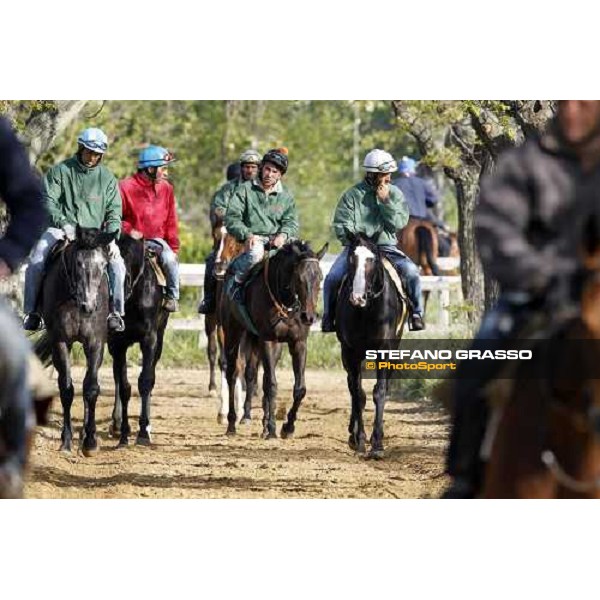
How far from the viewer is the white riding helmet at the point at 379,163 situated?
1570 cm

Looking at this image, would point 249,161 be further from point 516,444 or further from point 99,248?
Result: point 516,444

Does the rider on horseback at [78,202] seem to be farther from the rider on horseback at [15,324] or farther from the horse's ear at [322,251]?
the rider on horseback at [15,324]

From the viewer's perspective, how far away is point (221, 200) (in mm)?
18672

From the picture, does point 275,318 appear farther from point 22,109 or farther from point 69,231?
point 22,109

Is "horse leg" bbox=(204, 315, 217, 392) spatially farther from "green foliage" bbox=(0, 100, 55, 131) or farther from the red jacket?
"green foliage" bbox=(0, 100, 55, 131)

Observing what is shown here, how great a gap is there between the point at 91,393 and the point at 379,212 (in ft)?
8.08

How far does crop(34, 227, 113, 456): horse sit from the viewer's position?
1581 cm

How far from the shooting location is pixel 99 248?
15.8 meters

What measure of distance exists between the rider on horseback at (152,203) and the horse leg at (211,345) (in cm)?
158

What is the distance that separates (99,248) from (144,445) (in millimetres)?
1533

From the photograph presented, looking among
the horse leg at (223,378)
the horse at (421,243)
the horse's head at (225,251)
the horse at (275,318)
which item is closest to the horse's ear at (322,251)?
the horse at (275,318)

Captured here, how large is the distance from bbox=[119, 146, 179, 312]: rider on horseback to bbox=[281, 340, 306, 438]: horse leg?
3.86 feet

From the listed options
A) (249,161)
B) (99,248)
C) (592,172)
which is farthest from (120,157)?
(592,172)

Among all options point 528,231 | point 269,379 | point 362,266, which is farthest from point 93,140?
point 528,231
